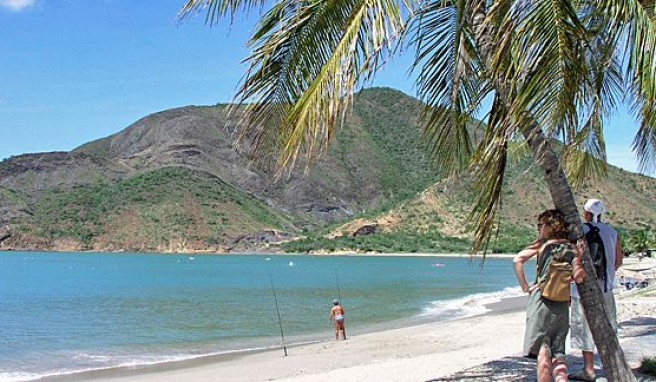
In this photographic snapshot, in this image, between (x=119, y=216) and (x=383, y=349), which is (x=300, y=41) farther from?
(x=119, y=216)

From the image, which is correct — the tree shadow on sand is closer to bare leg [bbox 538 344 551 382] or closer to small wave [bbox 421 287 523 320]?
bare leg [bbox 538 344 551 382]

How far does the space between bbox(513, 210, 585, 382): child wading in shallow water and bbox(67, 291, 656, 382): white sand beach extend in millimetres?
3741

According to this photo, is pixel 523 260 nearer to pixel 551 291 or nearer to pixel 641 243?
pixel 551 291

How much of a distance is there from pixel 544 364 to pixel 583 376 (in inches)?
40.8

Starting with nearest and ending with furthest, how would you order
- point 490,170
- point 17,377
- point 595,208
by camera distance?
point 490,170 < point 595,208 < point 17,377

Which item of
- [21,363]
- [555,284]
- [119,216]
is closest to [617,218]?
[119,216]

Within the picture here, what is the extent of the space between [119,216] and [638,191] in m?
82.0

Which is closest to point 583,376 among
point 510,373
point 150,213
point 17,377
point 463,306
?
point 510,373

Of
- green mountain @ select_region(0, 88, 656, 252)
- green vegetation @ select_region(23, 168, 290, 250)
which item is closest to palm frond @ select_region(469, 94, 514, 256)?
green mountain @ select_region(0, 88, 656, 252)

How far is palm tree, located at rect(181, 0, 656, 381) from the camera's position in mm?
4318

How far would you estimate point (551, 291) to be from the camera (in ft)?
16.4

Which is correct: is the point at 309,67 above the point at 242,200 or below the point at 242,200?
below

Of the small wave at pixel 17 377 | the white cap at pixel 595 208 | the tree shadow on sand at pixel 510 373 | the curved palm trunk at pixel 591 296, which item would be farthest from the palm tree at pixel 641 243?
the curved palm trunk at pixel 591 296

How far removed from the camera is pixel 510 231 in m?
94.8
